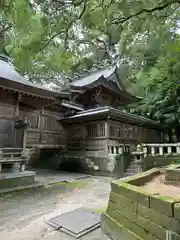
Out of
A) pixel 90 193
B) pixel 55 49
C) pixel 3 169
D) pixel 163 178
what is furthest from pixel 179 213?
pixel 55 49

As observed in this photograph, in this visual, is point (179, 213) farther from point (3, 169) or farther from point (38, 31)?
point (3, 169)

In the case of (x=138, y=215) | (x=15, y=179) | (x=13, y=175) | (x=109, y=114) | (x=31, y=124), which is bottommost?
(x=15, y=179)

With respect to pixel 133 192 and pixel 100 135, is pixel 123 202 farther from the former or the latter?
pixel 100 135

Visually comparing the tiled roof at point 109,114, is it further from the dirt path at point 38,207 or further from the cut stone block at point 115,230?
the cut stone block at point 115,230

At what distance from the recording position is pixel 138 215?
2.64 m

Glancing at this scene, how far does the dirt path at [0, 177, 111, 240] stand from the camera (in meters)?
3.25

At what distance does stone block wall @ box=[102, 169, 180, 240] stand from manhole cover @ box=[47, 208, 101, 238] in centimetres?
33

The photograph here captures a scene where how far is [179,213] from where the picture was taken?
7.01ft

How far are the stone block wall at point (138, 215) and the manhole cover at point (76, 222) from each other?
1.09ft

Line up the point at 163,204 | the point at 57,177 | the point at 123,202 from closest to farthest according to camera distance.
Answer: the point at 163,204 → the point at 123,202 → the point at 57,177

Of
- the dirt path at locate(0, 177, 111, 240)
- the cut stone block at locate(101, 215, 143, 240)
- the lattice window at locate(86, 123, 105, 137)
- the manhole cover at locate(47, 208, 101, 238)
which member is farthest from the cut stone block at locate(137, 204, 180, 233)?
the lattice window at locate(86, 123, 105, 137)

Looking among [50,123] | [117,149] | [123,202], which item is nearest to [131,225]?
[123,202]

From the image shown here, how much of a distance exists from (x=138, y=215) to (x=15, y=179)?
17.9 feet

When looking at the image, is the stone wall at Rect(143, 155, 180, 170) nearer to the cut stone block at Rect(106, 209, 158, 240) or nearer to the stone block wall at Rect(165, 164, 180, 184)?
the stone block wall at Rect(165, 164, 180, 184)
